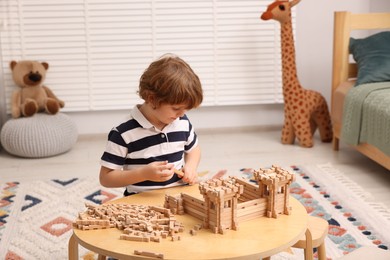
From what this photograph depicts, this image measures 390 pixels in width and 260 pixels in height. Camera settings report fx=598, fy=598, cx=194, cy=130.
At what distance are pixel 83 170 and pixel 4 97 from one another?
83 centimetres

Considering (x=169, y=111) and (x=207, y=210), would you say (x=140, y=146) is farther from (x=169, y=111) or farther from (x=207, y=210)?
(x=207, y=210)

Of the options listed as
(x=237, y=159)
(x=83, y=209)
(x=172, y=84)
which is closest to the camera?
(x=172, y=84)

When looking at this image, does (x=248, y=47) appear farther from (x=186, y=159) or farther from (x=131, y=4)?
(x=186, y=159)

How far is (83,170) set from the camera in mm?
2975

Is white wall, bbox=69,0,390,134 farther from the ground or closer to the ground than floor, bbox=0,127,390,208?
farther from the ground

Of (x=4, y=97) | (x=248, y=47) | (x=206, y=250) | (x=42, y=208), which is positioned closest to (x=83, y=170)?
(x=42, y=208)

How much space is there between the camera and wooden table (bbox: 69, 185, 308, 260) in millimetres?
1199

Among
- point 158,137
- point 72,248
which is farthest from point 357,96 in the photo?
point 72,248

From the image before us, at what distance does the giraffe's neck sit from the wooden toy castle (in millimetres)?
1917

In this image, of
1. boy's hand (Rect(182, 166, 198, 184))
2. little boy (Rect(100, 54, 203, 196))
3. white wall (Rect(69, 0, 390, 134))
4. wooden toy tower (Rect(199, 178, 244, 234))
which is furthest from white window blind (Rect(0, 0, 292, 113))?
wooden toy tower (Rect(199, 178, 244, 234))

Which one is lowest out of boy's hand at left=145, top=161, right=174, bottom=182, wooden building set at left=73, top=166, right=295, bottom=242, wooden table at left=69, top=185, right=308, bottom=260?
wooden table at left=69, top=185, right=308, bottom=260

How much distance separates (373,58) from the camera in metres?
3.02

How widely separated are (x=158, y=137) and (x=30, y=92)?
1.88m

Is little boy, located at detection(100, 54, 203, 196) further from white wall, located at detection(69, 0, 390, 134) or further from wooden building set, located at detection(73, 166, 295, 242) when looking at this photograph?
white wall, located at detection(69, 0, 390, 134)
